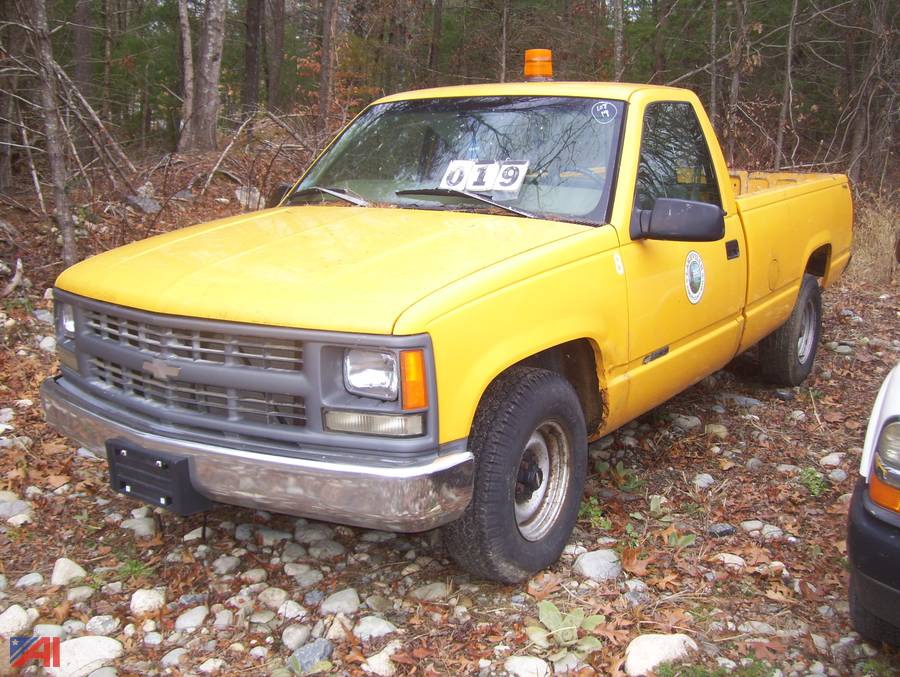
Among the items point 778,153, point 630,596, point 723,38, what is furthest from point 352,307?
point 723,38

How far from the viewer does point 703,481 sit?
4.32 m

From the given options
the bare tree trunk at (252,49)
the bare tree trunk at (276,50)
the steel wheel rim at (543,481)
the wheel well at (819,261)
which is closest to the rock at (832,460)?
the wheel well at (819,261)

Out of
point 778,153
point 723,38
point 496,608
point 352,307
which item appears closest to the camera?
point 352,307

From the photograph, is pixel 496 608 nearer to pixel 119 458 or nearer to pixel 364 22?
pixel 119 458

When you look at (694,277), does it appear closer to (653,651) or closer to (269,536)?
(653,651)

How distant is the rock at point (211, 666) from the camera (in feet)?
9.41

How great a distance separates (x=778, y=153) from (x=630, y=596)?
9.22m

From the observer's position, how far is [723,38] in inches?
535

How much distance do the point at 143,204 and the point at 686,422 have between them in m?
5.46

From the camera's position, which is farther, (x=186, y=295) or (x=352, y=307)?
(x=186, y=295)

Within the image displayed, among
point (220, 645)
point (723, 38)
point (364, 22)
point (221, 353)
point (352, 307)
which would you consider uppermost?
point (364, 22)

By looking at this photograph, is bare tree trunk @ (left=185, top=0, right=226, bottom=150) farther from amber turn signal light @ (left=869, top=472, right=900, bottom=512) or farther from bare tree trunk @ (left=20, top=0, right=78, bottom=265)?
amber turn signal light @ (left=869, top=472, right=900, bottom=512)

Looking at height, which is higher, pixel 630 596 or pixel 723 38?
pixel 723 38

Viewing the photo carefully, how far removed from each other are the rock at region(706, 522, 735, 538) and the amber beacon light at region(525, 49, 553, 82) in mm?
2433
